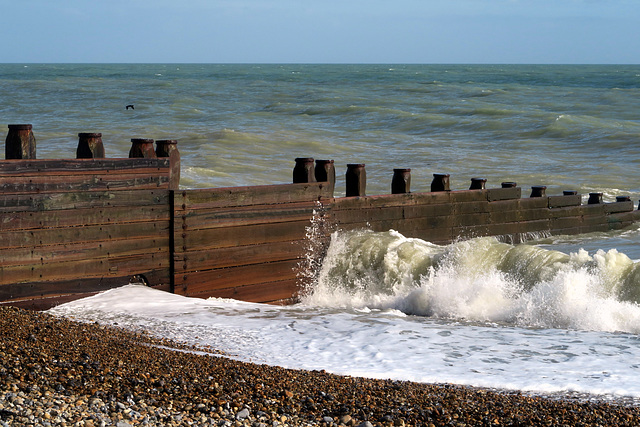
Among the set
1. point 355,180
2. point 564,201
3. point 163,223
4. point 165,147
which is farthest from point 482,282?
point 564,201

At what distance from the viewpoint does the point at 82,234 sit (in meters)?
7.95

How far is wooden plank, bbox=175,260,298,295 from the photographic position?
864cm

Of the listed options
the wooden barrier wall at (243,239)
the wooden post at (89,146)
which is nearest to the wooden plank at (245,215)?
the wooden barrier wall at (243,239)

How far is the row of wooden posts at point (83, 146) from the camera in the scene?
788cm

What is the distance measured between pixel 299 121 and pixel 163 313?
3067cm

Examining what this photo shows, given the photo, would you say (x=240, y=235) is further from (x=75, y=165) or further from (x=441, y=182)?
(x=441, y=182)

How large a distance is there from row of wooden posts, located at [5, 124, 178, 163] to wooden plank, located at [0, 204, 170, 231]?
0.65m

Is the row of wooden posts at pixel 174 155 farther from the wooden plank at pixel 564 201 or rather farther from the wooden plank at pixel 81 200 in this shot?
the wooden plank at pixel 81 200

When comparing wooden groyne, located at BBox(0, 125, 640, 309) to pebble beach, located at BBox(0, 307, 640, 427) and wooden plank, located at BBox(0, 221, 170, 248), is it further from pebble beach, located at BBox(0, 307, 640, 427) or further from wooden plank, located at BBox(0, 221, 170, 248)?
pebble beach, located at BBox(0, 307, 640, 427)

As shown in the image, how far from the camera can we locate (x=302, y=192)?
948 centimetres

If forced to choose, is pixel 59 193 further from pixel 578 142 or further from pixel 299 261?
pixel 578 142

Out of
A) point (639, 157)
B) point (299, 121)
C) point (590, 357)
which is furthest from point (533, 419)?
point (299, 121)

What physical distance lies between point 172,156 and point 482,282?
12.6 feet

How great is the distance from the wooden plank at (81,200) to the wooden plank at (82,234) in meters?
0.22
